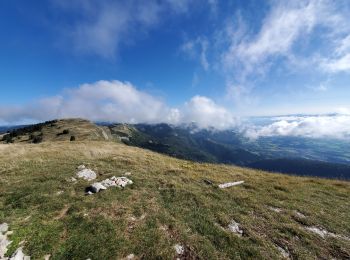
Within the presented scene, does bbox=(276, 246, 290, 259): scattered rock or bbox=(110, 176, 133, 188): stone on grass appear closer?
bbox=(276, 246, 290, 259): scattered rock

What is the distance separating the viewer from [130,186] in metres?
20.9

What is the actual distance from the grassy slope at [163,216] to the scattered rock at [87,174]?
1050 mm

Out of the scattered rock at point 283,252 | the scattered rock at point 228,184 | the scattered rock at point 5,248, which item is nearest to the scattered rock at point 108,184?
the scattered rock at point 5,248

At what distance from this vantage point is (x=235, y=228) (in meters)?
14.6

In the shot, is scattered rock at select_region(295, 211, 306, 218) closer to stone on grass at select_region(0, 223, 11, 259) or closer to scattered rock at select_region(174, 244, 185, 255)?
scattered rock at select_region(174, 244, 185, 255)

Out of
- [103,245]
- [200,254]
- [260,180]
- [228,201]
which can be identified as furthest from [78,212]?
[260,180]

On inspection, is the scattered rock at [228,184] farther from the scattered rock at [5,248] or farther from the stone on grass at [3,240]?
the stone on grass at [3,240]

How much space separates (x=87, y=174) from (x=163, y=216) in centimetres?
1192

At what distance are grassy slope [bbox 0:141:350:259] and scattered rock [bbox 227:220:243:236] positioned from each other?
333 millimetres

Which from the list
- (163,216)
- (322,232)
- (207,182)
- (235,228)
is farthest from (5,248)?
(322,232)

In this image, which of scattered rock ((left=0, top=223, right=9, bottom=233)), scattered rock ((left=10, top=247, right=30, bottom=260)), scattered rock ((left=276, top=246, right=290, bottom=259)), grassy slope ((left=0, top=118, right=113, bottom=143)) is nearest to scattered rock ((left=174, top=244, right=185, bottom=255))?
scattered rock ((left=276, top=246, right=290, bottom=259))

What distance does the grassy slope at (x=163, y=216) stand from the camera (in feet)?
40.1

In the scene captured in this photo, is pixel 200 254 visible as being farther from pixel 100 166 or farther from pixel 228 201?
pixel 100 166

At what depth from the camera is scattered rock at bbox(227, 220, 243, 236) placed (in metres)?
14.2
